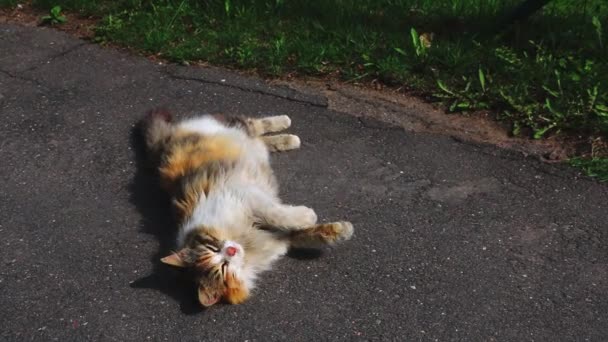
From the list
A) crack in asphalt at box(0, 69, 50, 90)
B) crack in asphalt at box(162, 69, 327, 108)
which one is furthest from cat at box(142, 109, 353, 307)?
crack in asphalt at box(0, 69, 50, 90)

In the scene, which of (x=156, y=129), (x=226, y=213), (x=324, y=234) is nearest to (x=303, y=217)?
(x=324, y=234)

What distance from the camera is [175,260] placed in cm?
Answer: 421

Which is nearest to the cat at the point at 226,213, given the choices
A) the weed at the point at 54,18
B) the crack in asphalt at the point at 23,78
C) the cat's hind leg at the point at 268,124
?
the cat's hind leg at the point at 268,124

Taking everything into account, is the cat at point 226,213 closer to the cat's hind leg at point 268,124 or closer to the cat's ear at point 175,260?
the cat's ear at point 175,260

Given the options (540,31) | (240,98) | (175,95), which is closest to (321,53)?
(240,98)

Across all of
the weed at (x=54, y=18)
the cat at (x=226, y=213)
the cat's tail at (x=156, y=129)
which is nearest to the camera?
the cat at (x=226, y=213)

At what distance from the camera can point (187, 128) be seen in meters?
5.40

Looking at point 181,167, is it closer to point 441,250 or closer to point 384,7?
point 441,250

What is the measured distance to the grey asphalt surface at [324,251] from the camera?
13.4 feet

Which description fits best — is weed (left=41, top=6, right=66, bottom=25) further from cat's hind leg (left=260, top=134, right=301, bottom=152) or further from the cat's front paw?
the cat's front paw

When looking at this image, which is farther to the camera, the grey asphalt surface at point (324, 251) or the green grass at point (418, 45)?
the green grass at point (418, 45)

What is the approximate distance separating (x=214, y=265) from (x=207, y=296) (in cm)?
19

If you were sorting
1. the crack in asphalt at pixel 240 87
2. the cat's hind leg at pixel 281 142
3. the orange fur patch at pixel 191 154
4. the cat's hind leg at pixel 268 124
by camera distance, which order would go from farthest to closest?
the crack in asphalt at pixel 240 87 → the cat's hind leg at pixel 268 124 → the cat's hind leg at pixel 281 142 → the orange fur patch at pixel 191 154

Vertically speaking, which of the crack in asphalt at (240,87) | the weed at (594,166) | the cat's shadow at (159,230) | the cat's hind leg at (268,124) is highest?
the weed at (594,166)
